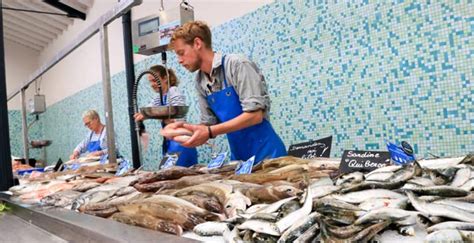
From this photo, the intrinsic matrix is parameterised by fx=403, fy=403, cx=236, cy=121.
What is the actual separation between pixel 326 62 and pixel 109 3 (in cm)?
566

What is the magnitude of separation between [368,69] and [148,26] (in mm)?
1994

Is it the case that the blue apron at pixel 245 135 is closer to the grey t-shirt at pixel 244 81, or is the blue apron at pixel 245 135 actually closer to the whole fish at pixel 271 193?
the grey t-shirt at pixel 244 81

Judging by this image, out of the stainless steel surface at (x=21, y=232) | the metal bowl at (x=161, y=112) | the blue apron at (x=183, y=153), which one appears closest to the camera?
the stainless steel surface at (x=21, y=232)

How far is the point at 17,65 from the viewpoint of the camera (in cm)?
1282

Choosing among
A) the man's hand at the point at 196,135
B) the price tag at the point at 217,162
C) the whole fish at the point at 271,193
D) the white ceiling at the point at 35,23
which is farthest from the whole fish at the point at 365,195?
the white ceiling at the point at 35,23

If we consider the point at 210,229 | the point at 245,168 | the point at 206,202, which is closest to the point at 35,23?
the point at 245,168

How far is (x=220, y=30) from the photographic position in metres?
4.27

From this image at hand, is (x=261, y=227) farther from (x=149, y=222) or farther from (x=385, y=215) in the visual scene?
(x=149, y=222)

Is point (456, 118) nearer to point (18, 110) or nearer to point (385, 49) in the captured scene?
point (385, 49)

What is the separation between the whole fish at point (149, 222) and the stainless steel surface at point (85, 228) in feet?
0.09

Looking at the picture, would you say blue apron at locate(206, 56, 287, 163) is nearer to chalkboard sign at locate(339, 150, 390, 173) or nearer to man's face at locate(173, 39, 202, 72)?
man's face at locate(173, 39, 202, 72)

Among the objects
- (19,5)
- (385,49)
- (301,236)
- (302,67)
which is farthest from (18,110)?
(301,236)

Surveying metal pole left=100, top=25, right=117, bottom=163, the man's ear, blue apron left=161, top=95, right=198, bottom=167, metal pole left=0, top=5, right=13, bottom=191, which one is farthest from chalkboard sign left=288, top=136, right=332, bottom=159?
metal pole left=0, top=5, right=13, bottom=191

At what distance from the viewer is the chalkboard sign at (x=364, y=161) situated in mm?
1369
